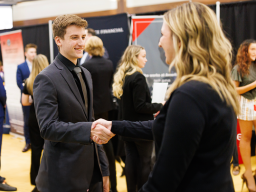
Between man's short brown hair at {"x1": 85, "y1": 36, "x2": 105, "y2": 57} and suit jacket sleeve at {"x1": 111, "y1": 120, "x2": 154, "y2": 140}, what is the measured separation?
222 cm

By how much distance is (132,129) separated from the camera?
1.39 m

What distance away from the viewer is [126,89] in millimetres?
2805

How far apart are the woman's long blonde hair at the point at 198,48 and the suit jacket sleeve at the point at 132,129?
458 millimetres

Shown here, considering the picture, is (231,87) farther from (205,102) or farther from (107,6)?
(107,6)

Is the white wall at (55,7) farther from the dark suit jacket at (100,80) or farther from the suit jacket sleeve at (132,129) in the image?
→ the suit jacket sleeve at (132,129)

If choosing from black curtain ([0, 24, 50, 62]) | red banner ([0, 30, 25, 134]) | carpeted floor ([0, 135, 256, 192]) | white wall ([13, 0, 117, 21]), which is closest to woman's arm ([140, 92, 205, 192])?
carpeted floor ([0, 135, 256, 192])

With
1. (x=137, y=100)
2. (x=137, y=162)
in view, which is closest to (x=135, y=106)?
(x=137, y=100)

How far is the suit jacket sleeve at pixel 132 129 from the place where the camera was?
137 centimetres

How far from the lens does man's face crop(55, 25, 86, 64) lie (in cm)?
161

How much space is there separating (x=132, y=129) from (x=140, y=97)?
135 cm

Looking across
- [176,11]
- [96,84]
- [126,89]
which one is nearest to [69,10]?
[96,84]

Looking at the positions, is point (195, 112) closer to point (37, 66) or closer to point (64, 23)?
point (64, 23)

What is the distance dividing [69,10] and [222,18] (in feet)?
11.3

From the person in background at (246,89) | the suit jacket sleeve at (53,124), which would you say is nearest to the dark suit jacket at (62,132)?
the suit jacket sleeve at (53,124)
